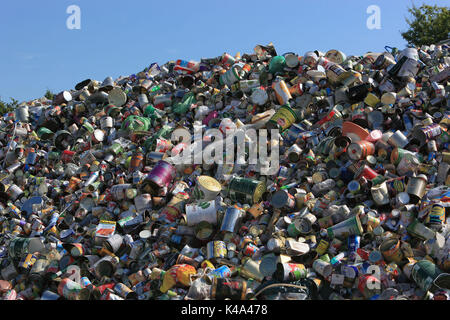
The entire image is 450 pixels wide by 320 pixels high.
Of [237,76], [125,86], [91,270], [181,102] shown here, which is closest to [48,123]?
[125,86]

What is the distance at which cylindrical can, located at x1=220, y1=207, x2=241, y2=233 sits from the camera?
4.72 meters

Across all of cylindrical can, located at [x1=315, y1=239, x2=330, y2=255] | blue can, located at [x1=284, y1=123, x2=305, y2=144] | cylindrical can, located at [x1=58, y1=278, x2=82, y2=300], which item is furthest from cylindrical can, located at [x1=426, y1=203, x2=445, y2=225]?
cylindrical can, located at [x1=58, y1=278, x2=82, y2=300]

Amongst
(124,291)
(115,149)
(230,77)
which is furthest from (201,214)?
(230,77)

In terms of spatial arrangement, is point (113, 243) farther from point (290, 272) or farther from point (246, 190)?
point (290, 272)

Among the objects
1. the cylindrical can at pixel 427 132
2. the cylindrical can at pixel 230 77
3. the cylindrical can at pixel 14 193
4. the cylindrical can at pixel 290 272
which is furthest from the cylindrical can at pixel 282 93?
the cylindrical can at pixel 14 193

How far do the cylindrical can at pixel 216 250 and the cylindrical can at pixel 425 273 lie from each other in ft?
5.90

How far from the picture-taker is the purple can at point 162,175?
5645mm

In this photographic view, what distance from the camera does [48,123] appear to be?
855cm

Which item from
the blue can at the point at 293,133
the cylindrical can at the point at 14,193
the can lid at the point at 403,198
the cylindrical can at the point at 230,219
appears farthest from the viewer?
the cylindrical can at the point at 14,193

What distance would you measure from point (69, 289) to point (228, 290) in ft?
5.54

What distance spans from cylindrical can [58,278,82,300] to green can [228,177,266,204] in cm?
201

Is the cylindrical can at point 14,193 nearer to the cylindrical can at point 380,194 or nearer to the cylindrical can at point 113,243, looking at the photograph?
the cylindrical can at point 113,243

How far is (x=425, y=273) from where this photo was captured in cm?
364

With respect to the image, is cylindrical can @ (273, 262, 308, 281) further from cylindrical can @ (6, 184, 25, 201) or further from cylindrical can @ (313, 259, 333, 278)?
cylindrical can @ (6, 184, 25, 201)
